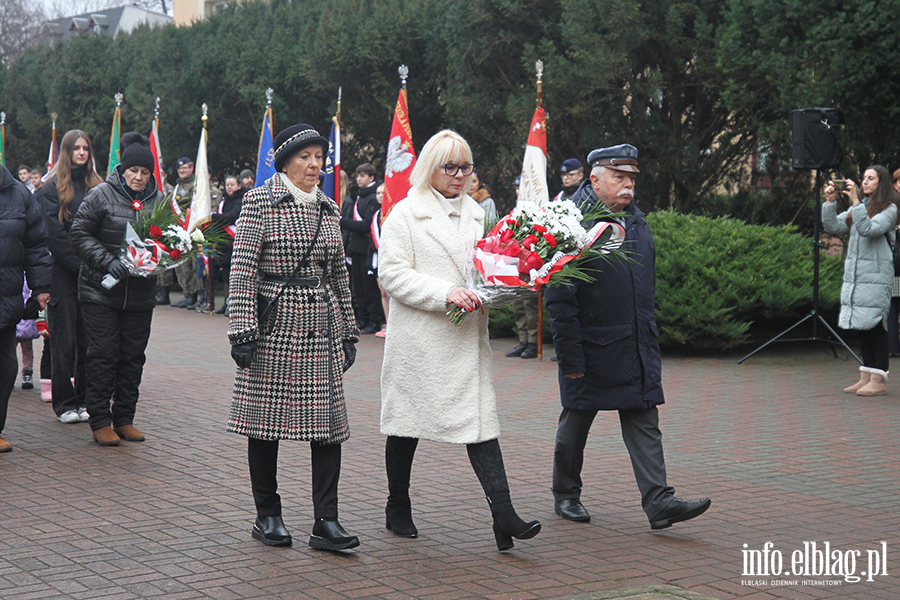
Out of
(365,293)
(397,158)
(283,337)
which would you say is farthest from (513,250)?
(365,293)

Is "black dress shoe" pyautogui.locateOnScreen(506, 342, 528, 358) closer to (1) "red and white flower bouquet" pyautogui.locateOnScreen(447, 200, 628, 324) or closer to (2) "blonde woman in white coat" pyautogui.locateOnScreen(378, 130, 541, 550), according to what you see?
(2) "blonde woman in white coat" pyautogui.locateOnScreen(378, 130, 541, 550)

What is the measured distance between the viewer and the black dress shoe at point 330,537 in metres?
4.91

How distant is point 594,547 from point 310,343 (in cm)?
167

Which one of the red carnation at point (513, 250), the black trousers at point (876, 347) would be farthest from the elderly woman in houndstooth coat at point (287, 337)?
the black trousers at point (876, 347)

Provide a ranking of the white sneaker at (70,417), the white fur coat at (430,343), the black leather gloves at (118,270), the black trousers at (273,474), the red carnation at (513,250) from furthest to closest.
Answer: the white sneaker at (70,417)
the black leather gloves at (118,270)
the black trousers at (273,474)
the white fur coat at (430,343)
the red carnation at (513,250)

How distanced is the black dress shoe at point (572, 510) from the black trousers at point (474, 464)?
24.8 inches

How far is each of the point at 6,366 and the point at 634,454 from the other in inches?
177

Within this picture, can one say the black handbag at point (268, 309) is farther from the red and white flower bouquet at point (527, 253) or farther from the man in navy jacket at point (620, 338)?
the man in navy jacket at point (620, 338)

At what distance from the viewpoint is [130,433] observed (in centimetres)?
761

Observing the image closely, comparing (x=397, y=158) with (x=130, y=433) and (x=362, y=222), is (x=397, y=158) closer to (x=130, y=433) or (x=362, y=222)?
(x=362, y=222)

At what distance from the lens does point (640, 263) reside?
537 centimetres

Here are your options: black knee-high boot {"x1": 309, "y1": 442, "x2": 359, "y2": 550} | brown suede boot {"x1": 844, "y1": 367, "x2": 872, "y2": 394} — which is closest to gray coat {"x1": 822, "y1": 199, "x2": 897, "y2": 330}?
brown suede boot {"x1": 844, "y1": 367, "x2": 872, "y2": 394}

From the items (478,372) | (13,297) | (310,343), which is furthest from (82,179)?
(478,372)

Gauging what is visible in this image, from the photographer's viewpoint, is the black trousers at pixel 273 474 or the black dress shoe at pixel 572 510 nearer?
the black trousers at pixel 273 474
